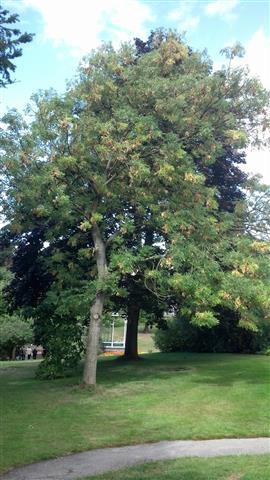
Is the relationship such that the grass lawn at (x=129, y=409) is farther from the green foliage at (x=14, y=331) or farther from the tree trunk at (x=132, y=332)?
the green foliage at (x=14, y=331)

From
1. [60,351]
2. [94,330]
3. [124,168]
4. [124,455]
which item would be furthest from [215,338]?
[124,455]

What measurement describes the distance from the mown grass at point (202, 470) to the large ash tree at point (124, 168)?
671 cm

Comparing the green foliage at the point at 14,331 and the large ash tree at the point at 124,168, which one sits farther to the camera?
the green foliage at the point at 14,331

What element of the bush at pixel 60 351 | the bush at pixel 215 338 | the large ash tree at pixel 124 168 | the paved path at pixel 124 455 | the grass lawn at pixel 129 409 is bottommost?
the paved path at pixel 124 455

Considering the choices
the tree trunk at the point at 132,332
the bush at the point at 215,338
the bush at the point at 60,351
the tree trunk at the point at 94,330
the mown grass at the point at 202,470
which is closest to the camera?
the mown grass at the point at 202,470

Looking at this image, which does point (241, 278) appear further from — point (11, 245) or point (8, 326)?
point (8, 326)

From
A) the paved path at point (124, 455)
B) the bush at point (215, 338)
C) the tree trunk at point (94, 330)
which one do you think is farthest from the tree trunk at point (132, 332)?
the paved path at point (124, 455)

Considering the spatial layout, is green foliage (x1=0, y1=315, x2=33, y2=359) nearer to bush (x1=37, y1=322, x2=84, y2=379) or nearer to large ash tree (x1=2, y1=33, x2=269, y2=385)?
bush (x1=37, y1=322, x2=84, y2=379)

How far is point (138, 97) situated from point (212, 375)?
32.7 feet

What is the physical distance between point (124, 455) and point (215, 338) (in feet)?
72.1

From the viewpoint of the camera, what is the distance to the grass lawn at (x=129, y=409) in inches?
390

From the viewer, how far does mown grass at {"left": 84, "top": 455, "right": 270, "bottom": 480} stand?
7.06 metres

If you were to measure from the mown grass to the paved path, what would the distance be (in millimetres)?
428

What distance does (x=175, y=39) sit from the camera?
19.1 meters
